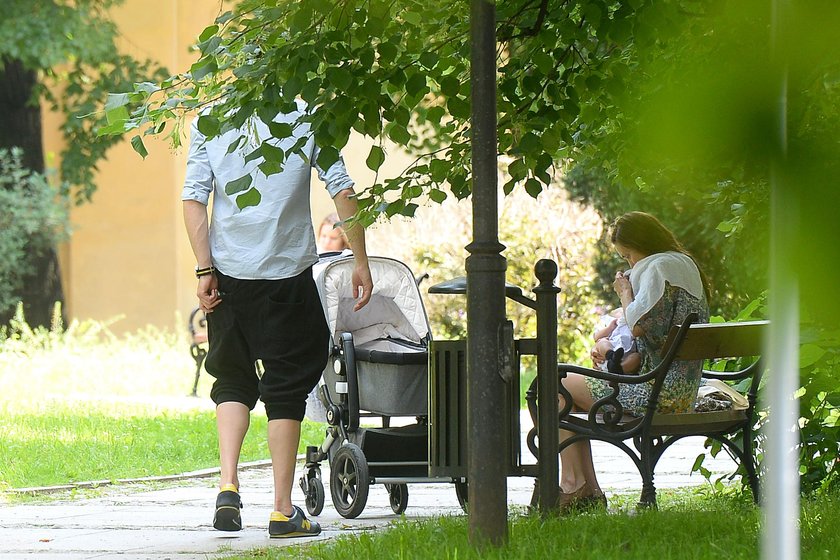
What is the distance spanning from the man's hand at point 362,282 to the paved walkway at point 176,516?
0.95 m

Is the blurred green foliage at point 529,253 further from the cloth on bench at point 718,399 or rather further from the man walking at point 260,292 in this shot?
the man walking at point 260,292

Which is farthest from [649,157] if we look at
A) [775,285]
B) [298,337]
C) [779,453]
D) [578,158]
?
[578,158]

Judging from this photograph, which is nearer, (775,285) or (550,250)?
(775,285)

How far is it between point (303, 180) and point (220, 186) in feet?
1.11

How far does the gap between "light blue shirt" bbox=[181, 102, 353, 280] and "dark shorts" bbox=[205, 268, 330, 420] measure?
7 cm

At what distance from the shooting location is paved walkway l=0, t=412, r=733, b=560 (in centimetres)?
462

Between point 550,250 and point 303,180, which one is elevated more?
point 550,250

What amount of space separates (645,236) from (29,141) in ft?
47.5

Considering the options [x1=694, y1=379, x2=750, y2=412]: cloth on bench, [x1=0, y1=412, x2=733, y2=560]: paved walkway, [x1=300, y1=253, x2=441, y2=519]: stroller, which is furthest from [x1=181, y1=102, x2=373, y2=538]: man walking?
[x1=694, y1=379, x2=750, y2=412]: cloth on bench

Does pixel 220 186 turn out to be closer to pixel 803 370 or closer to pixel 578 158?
pixel 578 158

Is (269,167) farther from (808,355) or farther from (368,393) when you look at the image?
(808,355)

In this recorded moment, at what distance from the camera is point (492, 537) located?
3721 mm

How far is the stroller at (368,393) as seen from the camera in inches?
212

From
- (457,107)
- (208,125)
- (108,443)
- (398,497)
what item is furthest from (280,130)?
(108,443)
